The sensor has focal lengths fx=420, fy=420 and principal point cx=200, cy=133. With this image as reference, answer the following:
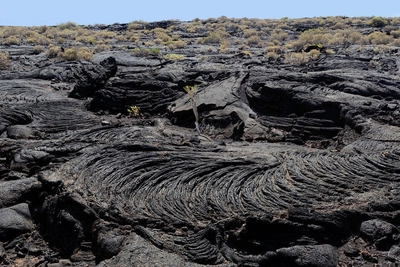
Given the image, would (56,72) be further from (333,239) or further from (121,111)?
(333,239)

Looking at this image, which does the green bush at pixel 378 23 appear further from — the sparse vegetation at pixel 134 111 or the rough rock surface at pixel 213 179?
the sparse vegetation at pixel 134 111

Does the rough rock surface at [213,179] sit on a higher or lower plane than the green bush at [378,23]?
lower

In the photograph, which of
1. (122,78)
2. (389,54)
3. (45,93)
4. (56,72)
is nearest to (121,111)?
(122,78)

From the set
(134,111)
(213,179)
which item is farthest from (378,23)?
(213,179)

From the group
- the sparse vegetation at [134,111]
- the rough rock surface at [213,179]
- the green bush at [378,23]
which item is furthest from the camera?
the green bush at [378,23]

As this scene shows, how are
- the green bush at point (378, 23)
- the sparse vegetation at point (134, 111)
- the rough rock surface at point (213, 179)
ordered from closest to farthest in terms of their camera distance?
the rough rock surface at point (213, 179) < the sparse vegetation at point (134, 111) < the green bush at point (378, 23)

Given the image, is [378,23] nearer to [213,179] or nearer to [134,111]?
[134,111]

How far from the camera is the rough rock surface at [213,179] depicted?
27.9 feet

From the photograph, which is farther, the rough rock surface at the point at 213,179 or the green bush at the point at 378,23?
the green bush at the point at 378,23

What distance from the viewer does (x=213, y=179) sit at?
1044 centimetres

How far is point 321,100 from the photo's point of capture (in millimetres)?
15773

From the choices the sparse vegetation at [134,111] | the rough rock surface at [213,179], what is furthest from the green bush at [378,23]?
the sparse vegetation at [134,111]

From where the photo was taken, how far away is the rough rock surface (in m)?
8.51

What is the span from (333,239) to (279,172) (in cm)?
247
